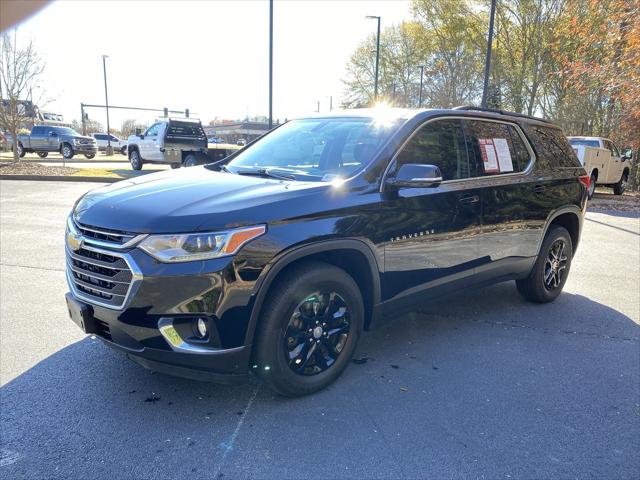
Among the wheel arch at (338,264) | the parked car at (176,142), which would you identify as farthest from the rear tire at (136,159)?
the wheel arch at (338,264)

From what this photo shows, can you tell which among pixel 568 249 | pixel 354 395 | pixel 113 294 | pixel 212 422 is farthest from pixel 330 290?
pixel 568 249

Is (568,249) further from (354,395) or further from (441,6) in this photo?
(441,6)

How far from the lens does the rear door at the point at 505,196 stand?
4.07 meters

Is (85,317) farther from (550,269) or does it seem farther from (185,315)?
(550,269)

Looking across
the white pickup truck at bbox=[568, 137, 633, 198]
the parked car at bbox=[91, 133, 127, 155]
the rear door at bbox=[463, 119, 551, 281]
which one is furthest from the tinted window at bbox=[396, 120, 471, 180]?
the parked car at bbox=[91, 133, 127, 155]

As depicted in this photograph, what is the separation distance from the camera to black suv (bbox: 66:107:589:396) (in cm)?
257

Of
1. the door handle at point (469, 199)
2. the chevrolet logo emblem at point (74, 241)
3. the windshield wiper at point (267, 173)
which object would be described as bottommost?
the chevrolet logo emblem at point (74, 241)

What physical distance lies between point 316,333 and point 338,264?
489 millimetres

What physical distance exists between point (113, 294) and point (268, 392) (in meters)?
1.18

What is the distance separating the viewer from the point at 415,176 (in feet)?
10.5

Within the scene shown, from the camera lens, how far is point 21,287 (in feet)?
16.5

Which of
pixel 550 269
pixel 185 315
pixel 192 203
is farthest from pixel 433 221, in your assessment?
pixel 550 269

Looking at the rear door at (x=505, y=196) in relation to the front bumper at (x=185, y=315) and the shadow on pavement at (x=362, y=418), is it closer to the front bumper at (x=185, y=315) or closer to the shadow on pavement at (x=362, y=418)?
the shadow on pavement at (x=362, y=418)

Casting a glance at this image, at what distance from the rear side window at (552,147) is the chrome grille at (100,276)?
3922mm
